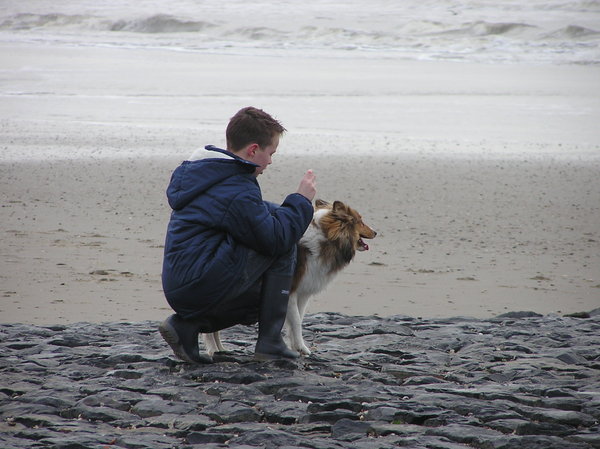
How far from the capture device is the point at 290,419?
14.6 ft

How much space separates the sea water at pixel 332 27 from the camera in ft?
128

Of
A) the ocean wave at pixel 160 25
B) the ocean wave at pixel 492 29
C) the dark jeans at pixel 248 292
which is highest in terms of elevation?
the ocean wave at pixel 160 25

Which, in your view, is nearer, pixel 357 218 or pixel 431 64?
pixel 357 218

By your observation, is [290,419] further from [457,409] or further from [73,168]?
[73,168]

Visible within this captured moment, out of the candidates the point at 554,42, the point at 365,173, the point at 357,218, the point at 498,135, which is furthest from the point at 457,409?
the point at 554,42

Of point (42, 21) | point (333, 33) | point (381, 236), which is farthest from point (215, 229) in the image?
point (42, 21)

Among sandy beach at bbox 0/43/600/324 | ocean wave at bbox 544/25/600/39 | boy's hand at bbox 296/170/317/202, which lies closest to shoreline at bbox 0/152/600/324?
sandy beach at bbox 0/43/600/324

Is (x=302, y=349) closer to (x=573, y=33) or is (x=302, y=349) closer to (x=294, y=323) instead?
(x=294, y=323)

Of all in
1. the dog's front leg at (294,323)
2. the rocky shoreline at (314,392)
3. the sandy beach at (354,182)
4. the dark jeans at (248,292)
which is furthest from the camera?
the sandy beach at (354,182)

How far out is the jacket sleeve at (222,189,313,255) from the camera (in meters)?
4.88

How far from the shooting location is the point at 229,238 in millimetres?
4965

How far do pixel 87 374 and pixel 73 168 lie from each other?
8.77m

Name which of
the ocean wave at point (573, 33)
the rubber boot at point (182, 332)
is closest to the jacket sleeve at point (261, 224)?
the rubber boot at point (182, 332)

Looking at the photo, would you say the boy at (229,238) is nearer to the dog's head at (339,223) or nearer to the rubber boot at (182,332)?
the rubber boot at (182,332)
